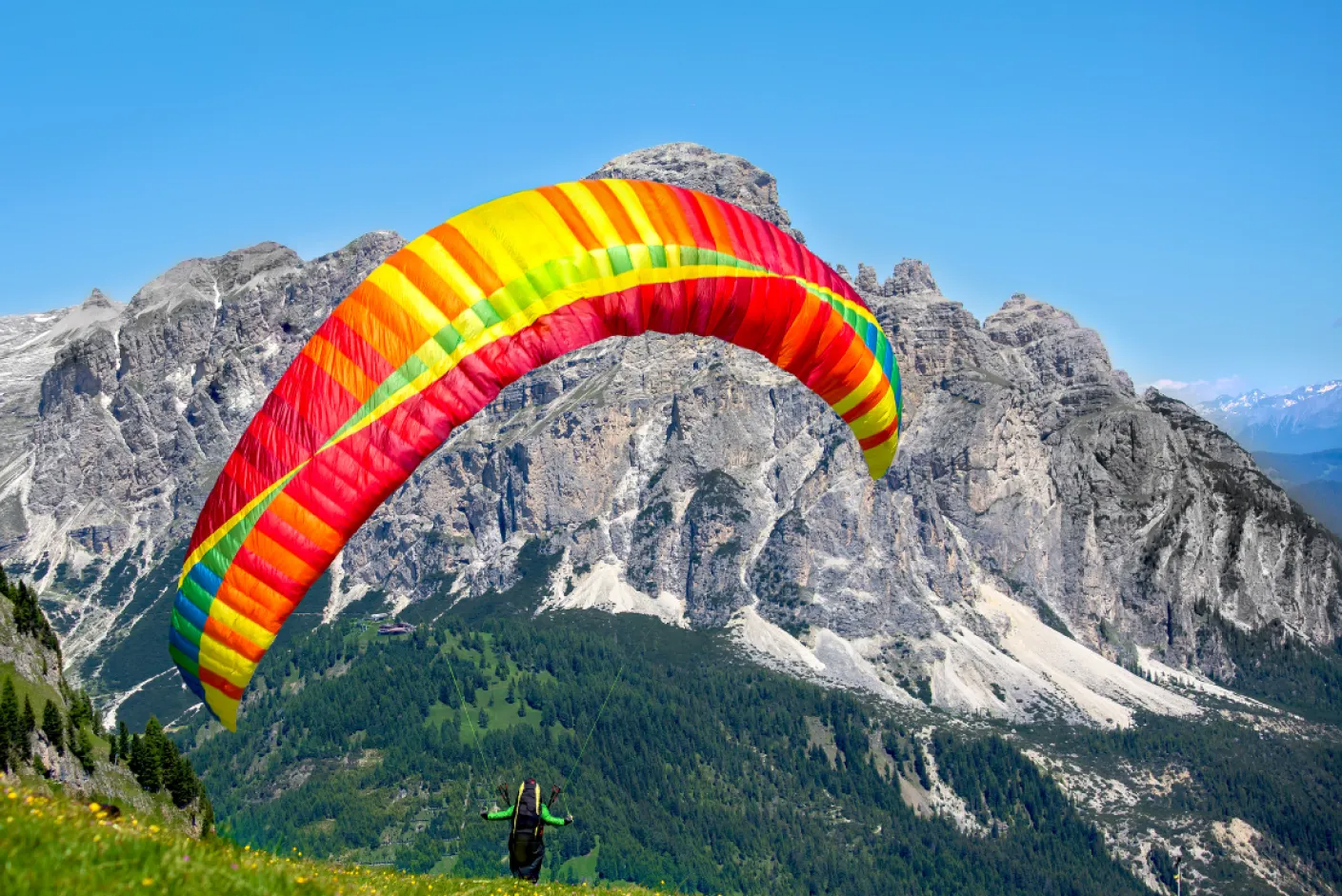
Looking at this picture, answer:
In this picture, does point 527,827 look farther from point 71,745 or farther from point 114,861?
point 71,745

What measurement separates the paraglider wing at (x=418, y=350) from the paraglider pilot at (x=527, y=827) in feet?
18.1

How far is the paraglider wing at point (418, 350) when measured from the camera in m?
20.8

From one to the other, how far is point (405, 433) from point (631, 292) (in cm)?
582

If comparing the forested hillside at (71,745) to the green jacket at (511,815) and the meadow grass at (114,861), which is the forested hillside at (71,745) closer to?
the green jacket at (511,815)

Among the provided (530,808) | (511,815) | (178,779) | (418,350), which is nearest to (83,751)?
(178,779)

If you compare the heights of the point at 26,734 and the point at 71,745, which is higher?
the point at 26,734

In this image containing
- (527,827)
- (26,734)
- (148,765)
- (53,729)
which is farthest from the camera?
(148,765)

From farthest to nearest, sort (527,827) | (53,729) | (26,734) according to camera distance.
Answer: (53,729)
(26,734)
(527,827)

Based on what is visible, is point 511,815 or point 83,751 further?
point 83,751

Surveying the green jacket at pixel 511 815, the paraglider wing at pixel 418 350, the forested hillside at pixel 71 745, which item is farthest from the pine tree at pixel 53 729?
the green jacket at pixel 511 815

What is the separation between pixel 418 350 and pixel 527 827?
901cm

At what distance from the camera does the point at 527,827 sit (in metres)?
23.5

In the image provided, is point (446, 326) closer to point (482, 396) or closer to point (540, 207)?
point (482, 396)

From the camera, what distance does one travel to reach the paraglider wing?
20766 mm
